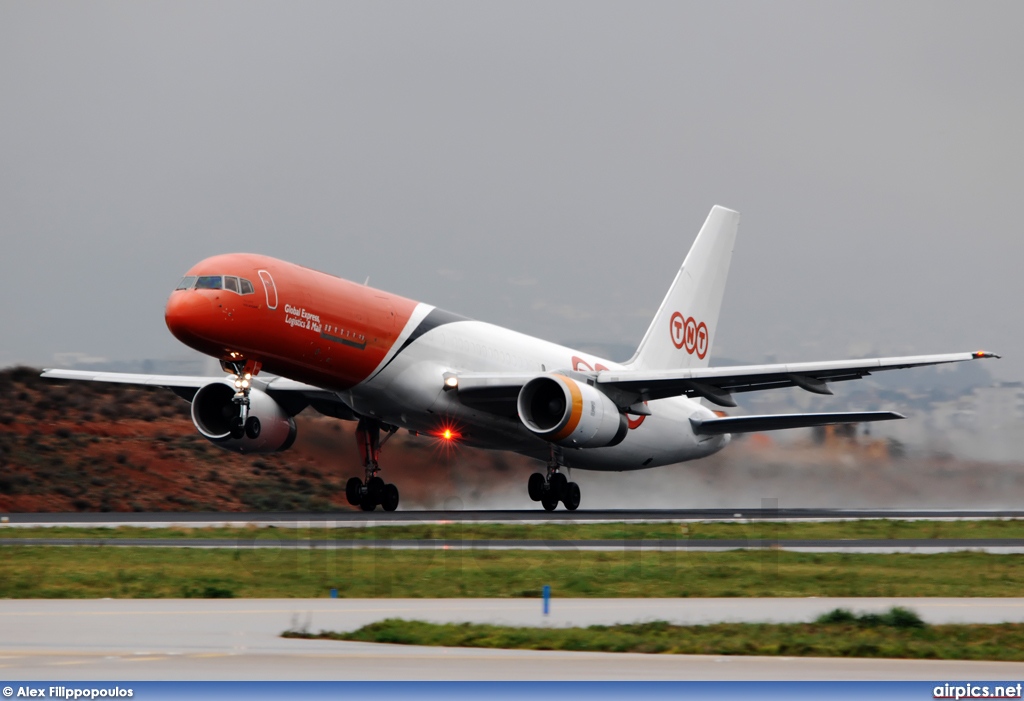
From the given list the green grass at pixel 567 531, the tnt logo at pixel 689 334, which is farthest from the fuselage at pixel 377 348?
the green grass at pixel 567 531

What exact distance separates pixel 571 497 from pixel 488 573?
18121 millimetres

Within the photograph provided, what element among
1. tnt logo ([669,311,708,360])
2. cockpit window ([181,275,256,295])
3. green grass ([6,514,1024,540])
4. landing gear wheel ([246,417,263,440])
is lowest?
green grass ([6,514,1024,540])

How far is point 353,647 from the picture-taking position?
472 inches

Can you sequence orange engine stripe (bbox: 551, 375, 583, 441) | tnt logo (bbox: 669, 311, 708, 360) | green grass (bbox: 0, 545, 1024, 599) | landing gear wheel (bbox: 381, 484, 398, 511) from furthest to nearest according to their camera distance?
tnt logo (bbox: 669, 311, 708, 360)
landing gear wheel (bbox: 381, 484, 398, 511)
orange engine stripe (bbox: 551, 375, 583, 441)
green grass (bbox: 0, 545, 1024, 599)

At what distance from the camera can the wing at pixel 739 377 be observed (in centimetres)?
3344

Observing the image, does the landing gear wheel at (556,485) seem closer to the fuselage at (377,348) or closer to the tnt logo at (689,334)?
the fuselage at (377,348)

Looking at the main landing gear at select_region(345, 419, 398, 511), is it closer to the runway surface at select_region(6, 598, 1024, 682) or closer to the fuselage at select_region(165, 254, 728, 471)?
the fuselage at select_region(165, 254, 728, 471)

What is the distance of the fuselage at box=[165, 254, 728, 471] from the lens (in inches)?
1166

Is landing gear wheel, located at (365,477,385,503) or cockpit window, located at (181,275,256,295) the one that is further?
landing gear wheel, located at (365,477,385,503)

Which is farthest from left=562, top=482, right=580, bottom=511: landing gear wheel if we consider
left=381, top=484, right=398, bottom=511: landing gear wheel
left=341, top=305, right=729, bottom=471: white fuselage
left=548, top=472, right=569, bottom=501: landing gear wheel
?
left=381, top=484, right=398, bottom=511: landing gear wheel

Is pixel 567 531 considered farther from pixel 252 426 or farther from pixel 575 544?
pixel 252 426

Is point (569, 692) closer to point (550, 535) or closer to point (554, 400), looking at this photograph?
point (550, 535)

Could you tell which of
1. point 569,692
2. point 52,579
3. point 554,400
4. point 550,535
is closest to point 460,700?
point 569,692

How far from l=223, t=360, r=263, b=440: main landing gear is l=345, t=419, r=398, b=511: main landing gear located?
20.6 feet
